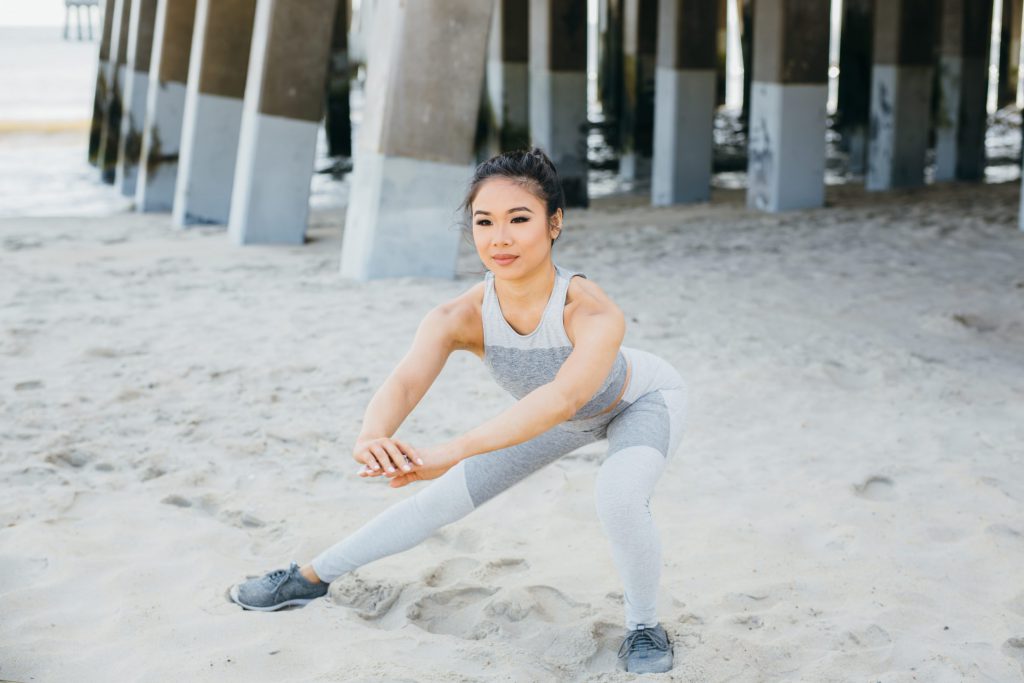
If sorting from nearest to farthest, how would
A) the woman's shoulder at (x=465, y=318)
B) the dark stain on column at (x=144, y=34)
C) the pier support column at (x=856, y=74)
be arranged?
the woman's shoulder at (x=465, y=318)
the dark stain on column at (x=144, y=34)
the pier support column at (x=856, y=74)

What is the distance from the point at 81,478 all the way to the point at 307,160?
6063 millimetres

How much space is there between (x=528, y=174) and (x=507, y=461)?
81 centimetres

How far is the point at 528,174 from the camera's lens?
286cm

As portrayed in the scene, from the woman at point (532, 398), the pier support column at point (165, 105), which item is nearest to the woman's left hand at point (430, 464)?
the woman at point (532, 398)

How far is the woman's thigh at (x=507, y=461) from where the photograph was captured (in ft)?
10.3

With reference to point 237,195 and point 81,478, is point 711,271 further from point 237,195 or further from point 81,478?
point 81,478

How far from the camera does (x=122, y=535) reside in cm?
385

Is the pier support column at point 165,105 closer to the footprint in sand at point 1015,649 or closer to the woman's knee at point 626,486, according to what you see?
the woman's knee at point 626,486

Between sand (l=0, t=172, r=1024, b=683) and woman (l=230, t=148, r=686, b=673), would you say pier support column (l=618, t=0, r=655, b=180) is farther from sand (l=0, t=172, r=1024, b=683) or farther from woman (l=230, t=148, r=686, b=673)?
woman (l=230, t=148, r=686, b=673)

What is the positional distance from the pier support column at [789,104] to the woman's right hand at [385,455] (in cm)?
974

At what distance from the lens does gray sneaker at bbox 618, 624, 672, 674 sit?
2.99 m

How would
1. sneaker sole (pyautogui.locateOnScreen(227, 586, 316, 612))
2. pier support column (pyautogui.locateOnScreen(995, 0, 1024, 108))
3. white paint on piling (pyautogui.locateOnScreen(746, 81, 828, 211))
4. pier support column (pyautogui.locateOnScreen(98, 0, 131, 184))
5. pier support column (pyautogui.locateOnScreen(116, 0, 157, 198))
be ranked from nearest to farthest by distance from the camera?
sneaker sole (pyautogui.locateOnScreen(227, 586, 316, 612)), white paint on piling (pyautogui.locateOnScreen(746, 81, 828, 211)), pier support column (pyautogui.locateOnScreen(116, 0, 157, 198)), pier support column (pyautogui.locateOnScreen(98, 0, 131, 184)), pier support column (pyautogui.locateOnScreen(995, 0, 1024, 108))

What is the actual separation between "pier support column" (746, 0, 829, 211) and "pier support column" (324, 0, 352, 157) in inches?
310

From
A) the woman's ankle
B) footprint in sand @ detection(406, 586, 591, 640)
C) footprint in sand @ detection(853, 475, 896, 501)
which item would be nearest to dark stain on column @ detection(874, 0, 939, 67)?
footprint in sand @ detection(853, 475, 896, 501)
